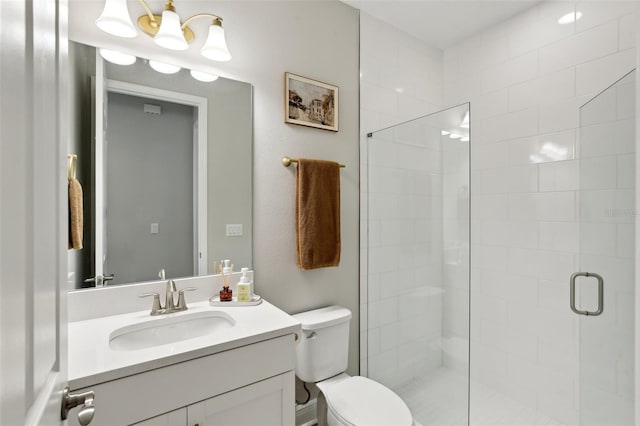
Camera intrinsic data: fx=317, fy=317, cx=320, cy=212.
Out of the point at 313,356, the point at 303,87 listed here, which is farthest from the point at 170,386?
the point at 303,87

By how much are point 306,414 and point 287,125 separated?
166 centimetres

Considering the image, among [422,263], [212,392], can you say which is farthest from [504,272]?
[212,392]

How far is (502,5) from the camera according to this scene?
2.02 meters

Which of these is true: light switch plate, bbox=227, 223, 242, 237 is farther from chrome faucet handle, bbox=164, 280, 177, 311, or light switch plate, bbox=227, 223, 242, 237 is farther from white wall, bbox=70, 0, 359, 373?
chrome faucet handle, bbox=164, 280, 177, 311

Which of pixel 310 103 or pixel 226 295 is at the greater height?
pixel 310 103

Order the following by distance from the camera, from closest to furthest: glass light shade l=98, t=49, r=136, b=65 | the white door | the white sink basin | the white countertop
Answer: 1. the white door
2. the white countertop
3. the white sink basin
4. glass light shade l=98, t=49, r=136, b=65

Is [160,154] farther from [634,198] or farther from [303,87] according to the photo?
[634,198]

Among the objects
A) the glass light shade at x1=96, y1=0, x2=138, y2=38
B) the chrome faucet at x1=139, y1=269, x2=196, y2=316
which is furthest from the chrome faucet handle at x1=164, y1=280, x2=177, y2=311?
the glass light shade at x1=96, y1=0, x2=138, y2=38

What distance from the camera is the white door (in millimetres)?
333

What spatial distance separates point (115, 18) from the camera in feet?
4.09

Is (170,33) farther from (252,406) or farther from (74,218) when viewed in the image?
(252,406)

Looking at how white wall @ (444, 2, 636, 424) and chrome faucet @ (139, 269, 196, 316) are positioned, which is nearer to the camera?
chrome faucet @ (139, 269, 196, 316)

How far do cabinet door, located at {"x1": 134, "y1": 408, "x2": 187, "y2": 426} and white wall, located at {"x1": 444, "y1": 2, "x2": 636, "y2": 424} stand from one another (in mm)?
1878

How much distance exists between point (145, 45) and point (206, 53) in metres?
0.26
